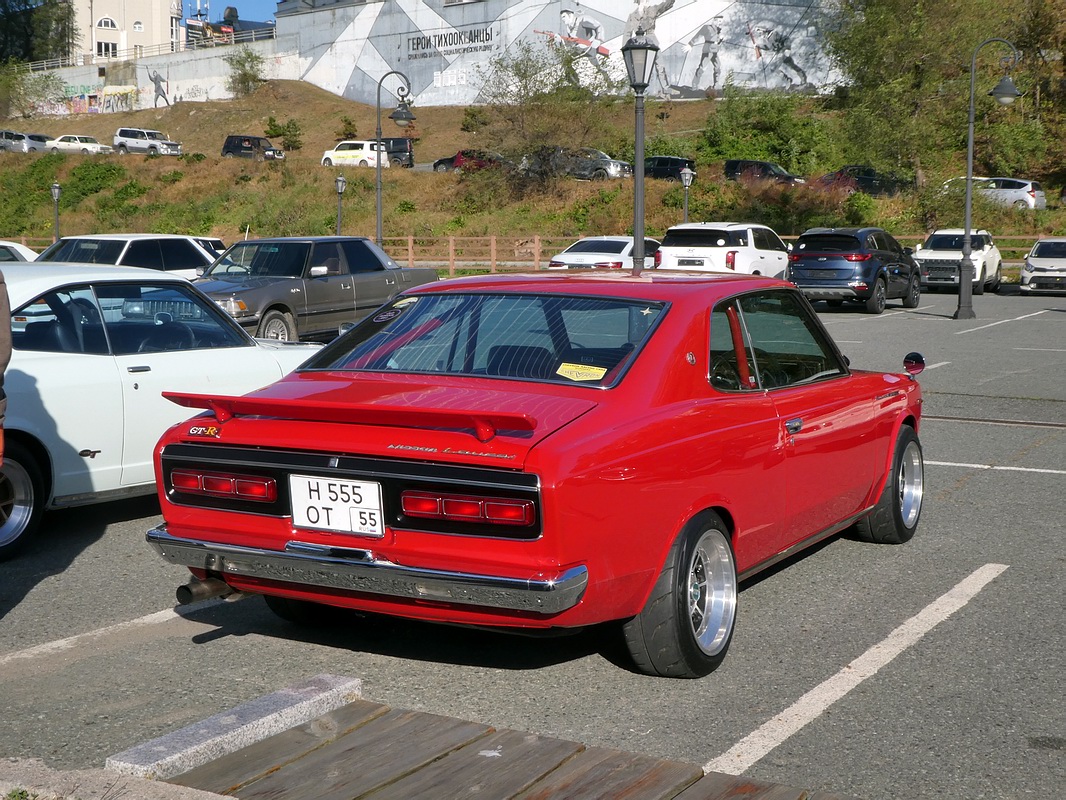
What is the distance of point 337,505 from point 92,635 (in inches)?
63.4

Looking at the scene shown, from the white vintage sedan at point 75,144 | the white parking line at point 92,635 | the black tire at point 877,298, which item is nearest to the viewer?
the white parking line at point 92,635

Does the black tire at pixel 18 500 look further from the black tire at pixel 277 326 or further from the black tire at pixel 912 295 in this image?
the black tire at pixel 912 295

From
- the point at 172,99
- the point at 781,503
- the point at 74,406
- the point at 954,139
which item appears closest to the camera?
the point at 781,503

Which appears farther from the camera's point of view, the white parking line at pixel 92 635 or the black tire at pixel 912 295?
the black tire at pixel 912 295

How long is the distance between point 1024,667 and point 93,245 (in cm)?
1552

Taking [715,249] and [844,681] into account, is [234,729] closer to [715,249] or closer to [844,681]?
[844,681]

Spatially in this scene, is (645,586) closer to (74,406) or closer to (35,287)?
(74,406)

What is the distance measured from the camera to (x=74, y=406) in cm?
658

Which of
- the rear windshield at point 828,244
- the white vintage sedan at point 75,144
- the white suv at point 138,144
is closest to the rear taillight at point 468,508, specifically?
the rear windshield at point 828,244

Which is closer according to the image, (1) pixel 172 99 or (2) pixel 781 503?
(2) pixel 781 503

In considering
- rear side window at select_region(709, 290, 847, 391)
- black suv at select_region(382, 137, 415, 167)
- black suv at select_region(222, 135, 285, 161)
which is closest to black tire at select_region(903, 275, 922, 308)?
rear side window at select_region(709, 290, 847, 391)

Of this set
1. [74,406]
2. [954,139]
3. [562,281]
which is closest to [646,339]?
[562,281]

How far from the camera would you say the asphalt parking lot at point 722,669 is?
386 centimetres

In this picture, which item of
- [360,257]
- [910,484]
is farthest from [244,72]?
[910,484]
